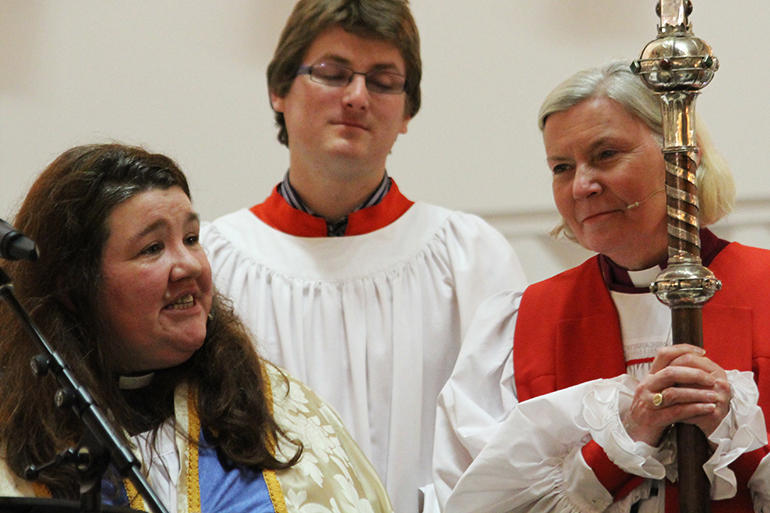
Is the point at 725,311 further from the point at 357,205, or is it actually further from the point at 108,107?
the point at 108,107

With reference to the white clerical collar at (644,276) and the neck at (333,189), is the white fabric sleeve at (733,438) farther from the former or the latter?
the neck at (333,189)

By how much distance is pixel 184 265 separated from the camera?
3055 mm

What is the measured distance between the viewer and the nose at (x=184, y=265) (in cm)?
305

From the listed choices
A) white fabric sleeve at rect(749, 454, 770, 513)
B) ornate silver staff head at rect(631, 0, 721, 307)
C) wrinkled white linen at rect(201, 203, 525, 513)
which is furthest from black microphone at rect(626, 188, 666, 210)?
wrinkled white linen at rect(201, 203, 525, 513)

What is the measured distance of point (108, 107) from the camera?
6207mm

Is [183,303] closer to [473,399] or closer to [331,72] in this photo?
[473,399]

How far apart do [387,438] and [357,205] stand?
768 mm

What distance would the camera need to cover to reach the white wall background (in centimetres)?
547

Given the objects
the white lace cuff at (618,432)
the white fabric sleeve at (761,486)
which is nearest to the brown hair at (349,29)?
the white lace cuff at (618,432)

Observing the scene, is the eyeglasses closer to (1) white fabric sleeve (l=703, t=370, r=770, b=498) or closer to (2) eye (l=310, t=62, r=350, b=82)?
(2) eye (l=310, t=62, r=350, b=82)

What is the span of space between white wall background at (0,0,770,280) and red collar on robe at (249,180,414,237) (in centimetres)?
152

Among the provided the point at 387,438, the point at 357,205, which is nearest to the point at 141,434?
the point at 387,438

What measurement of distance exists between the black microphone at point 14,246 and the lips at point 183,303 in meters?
0.89

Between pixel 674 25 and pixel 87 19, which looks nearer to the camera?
pixel 674 25
